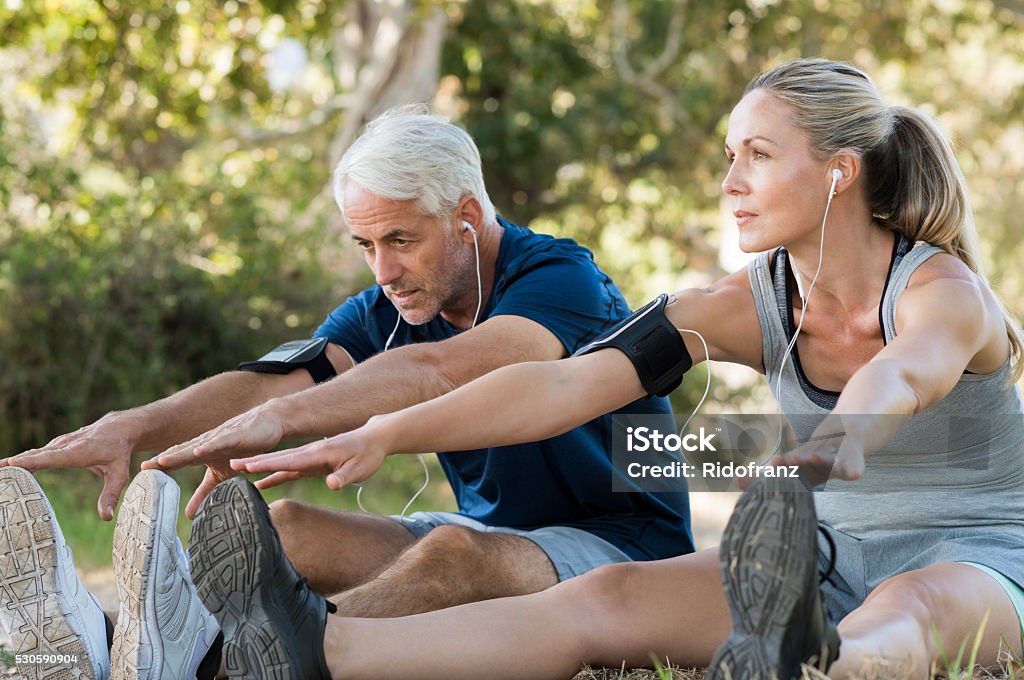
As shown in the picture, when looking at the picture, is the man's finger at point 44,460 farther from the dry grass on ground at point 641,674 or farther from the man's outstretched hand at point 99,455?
the dry grass on ground at point 641,674

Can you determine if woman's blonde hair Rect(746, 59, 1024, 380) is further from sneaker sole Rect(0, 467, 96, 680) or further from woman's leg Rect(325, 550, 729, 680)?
sneaker sole Rect(0, 467, 96, 680)

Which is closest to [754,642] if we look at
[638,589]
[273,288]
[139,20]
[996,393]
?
[638,589]

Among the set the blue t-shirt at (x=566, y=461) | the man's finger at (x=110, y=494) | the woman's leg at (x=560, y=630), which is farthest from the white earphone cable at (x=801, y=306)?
the man's finger at (x=110, y=494)

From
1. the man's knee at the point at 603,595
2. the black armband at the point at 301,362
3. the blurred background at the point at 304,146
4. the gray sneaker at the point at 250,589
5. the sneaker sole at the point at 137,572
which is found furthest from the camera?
the blurred background at the point at 304,146

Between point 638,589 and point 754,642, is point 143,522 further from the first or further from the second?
point 754,642

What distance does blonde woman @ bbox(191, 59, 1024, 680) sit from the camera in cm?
215

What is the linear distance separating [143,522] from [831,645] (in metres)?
1.34

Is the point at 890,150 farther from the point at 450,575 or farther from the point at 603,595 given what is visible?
the point at 450,575

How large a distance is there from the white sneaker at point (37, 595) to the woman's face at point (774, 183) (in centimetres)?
159

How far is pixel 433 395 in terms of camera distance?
2.82 meters

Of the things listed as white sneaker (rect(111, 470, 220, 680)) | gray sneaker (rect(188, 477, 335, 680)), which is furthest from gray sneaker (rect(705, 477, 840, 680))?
white sneaker (rect(111, 470, 220, 680))

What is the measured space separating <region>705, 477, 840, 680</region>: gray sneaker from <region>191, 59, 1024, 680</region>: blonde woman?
25 cm

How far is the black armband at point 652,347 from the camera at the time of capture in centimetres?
262

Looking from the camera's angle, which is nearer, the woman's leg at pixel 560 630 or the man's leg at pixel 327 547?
the woman's leg at pixel 560 630
